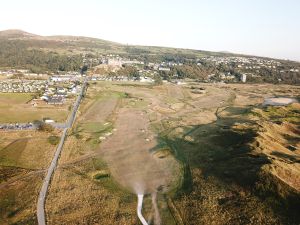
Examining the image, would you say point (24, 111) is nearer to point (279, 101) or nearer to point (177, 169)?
point (177, 169)

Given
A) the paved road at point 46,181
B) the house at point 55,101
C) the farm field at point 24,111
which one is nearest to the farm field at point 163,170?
the paved road at point 46,181

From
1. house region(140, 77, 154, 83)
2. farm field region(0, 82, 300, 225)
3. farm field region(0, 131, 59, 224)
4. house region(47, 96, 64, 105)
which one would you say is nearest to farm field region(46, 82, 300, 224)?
farm field region(0, 82, 300, 225)

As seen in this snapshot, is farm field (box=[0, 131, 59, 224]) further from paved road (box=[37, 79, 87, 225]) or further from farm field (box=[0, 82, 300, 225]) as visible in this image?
paved road (box=[37, 79, 87, 225])

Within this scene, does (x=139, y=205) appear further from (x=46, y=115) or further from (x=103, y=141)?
(x=46, y=115)

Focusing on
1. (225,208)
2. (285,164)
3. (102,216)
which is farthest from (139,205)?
(285,164)

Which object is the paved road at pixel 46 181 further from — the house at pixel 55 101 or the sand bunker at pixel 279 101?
the sand bunker at pixel 279 101
